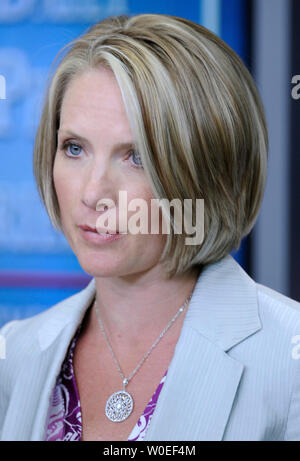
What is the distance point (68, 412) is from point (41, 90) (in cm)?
119

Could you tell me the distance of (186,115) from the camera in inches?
36.2

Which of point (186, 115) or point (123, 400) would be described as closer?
point (186, 115)

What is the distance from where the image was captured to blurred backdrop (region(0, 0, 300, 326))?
1956 millimetres

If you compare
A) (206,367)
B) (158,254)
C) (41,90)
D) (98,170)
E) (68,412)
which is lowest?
(68,412)

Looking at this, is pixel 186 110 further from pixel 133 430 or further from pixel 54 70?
pixel 133 430

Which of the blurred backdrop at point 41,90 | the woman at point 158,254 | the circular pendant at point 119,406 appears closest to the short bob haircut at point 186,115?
the woman at point 158,254

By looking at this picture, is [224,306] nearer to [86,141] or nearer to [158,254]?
[158,254]

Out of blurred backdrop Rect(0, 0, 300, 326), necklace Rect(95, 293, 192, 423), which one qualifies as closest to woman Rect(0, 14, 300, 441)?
necklace Rect(95, 293, 192, 423)

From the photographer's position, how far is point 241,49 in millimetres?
1983

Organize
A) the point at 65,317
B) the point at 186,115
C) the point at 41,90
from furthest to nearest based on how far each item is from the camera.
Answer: the point at 41,90
the point at 65,317
the point at 186,115

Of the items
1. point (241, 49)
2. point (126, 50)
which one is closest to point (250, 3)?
point (241, 49)

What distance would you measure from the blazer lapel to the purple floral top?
46 mm

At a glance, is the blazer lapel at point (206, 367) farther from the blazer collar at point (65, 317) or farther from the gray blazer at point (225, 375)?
the blazer collar at point (65, 317)

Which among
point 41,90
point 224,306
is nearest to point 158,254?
point 224,306
